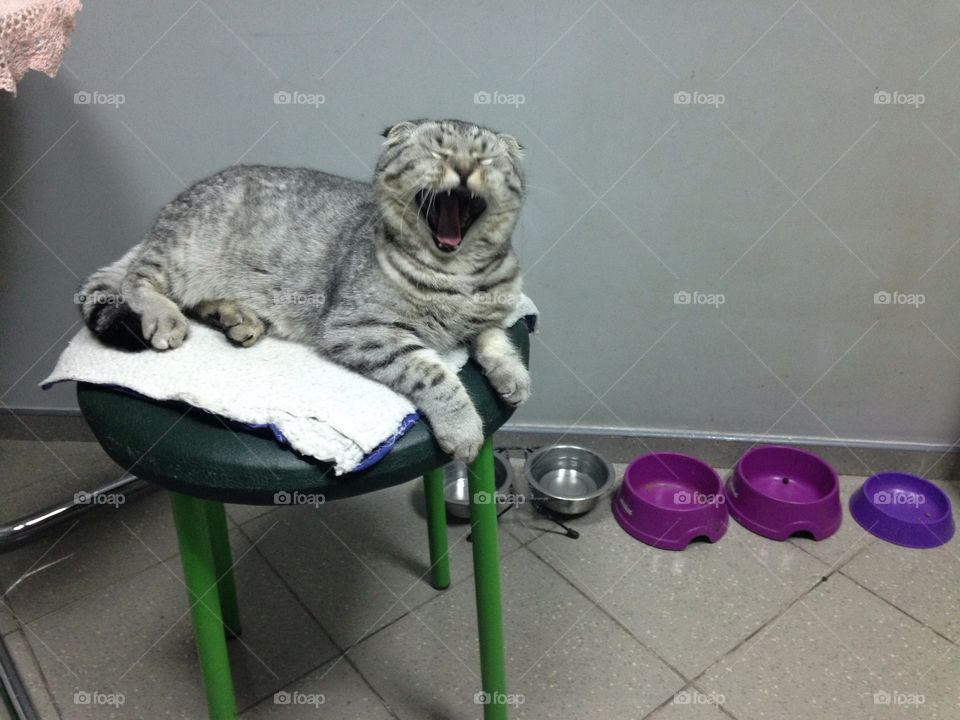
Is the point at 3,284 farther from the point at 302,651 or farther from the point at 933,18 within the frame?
the point at 933,18

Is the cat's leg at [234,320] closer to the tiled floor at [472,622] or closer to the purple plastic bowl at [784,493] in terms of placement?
the tiled floor at [472,622]

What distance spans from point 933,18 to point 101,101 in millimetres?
1783

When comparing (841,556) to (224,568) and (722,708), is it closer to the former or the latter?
(722,708)

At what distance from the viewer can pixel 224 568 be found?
4.49 feet

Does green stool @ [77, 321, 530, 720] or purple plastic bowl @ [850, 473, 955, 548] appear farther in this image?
purple plastic bowl @ [850, 473, 955, 548]

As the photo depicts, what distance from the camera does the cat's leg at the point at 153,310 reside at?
1.03 metres

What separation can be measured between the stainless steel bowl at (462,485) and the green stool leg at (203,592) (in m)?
0.79

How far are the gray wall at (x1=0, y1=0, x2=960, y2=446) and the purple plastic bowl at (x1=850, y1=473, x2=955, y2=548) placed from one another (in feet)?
0.44

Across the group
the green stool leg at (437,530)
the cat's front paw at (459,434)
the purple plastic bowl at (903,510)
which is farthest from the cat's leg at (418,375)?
the purple plastic bowl at (903,510)

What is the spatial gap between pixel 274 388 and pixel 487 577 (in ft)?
1.42

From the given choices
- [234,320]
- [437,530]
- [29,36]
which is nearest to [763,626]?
[437,530]

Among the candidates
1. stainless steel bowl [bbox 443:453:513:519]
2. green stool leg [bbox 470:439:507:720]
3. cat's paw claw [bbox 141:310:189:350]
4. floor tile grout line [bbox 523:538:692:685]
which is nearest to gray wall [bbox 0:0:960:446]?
stainless steel bowl [bbox 443:453:513:519]

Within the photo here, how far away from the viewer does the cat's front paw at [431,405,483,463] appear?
93cm

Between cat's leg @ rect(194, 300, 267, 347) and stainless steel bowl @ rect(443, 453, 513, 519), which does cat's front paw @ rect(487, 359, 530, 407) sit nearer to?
cat's leg @ rect(194, 300, 267, 347)
